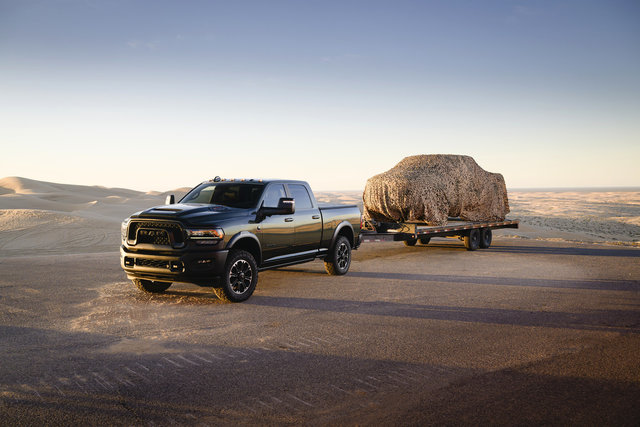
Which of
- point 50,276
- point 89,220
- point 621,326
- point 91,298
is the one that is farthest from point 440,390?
point 89,220

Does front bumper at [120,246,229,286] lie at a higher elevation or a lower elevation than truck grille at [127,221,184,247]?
lower

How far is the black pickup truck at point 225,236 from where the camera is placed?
27.7 feet

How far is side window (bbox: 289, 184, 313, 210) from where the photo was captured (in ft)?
35.2

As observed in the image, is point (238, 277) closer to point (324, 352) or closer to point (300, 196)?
point (300, 196)

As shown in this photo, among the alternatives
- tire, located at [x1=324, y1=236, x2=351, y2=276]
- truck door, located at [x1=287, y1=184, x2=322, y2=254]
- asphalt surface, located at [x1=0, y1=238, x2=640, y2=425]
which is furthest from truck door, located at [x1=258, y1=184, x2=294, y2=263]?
tire, located at [x1=324, y1=236, x2=351, y2=276]

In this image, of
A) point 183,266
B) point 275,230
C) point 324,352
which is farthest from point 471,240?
point 324,352

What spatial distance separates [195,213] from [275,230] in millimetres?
1597

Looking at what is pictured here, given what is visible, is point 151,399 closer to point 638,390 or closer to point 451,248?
point 638,390

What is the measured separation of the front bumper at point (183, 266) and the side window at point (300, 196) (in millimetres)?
2544

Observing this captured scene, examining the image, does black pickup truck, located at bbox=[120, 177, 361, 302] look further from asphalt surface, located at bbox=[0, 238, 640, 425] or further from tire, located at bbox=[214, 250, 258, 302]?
asphalt surface, located at bbox=[0, 238, 640, 425]

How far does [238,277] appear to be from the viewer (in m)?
8.96

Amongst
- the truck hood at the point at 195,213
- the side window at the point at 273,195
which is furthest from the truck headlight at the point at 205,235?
the side window at the point at 273,195

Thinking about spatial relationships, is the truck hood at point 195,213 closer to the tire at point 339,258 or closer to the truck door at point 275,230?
the truck door at point 275,230

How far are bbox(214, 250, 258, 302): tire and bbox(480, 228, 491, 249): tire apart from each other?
37.8 feet
